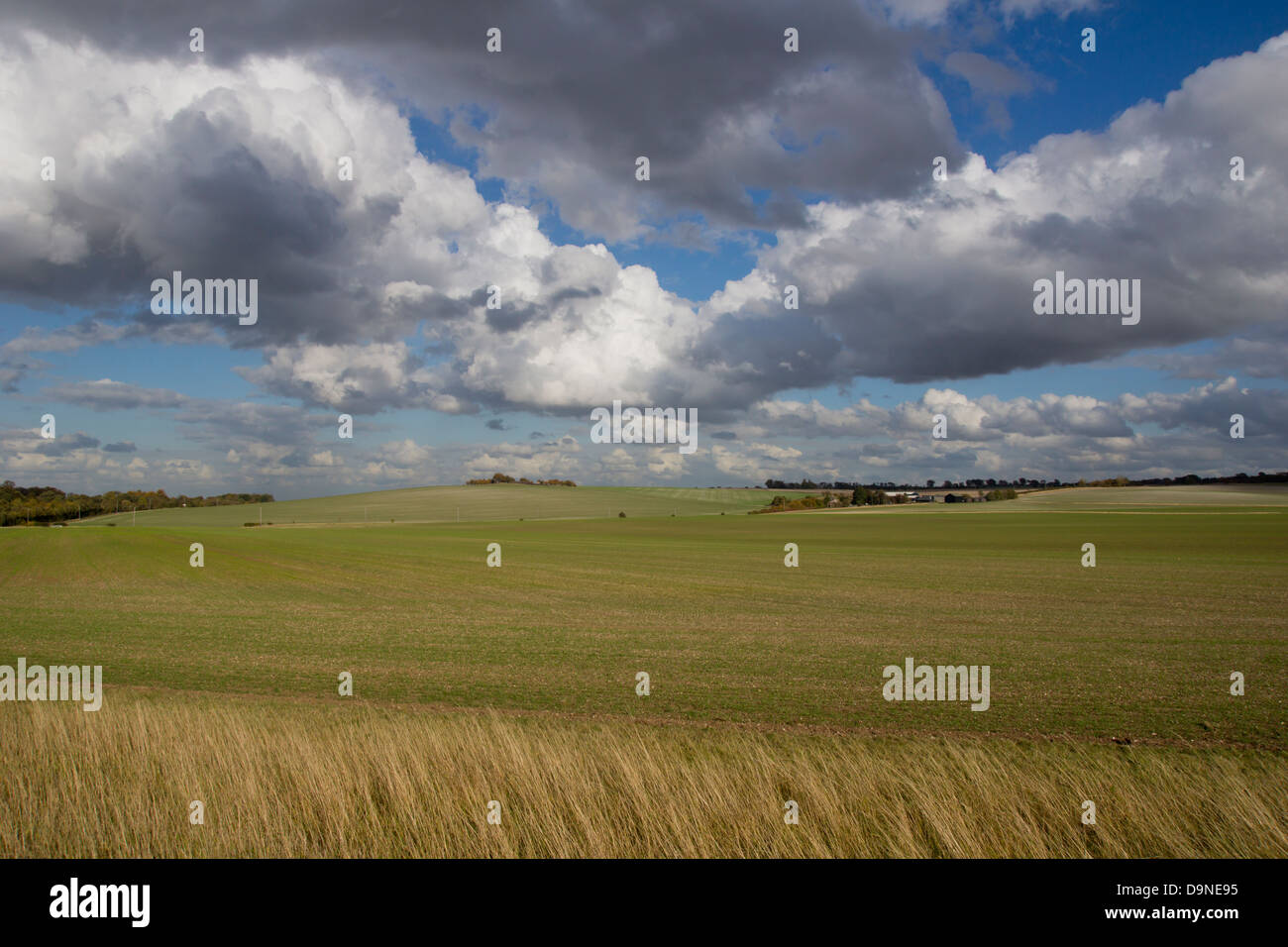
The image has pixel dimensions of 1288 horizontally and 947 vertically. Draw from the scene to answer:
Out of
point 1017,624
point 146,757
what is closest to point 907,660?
point 1017,624

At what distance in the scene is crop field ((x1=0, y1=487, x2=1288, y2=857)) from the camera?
7.38 m

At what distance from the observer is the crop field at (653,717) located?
7.38 m

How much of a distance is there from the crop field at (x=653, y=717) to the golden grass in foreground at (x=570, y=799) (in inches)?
1.4

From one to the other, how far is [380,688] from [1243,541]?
73.3m

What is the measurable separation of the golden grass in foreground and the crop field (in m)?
0.04

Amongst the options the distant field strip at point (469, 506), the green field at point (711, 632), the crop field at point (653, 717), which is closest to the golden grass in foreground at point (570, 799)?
the crop field at point (653, 717)

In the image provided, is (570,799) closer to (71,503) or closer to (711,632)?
(711,632)

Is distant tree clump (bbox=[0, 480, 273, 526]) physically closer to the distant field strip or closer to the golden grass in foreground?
the distant field strip

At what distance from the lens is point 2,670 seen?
1672 cm

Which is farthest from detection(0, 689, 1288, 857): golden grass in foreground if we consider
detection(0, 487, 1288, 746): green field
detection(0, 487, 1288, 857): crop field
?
detection(0, 487, 1288, 746): green field

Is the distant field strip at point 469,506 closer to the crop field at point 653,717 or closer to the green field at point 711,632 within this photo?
the green field at point 711,632

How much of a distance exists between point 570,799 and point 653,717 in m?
6.00

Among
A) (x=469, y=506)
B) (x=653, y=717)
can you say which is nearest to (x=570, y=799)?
(x=653, y=717)

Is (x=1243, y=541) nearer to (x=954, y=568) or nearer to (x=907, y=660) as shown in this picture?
(x=954, y=568)
